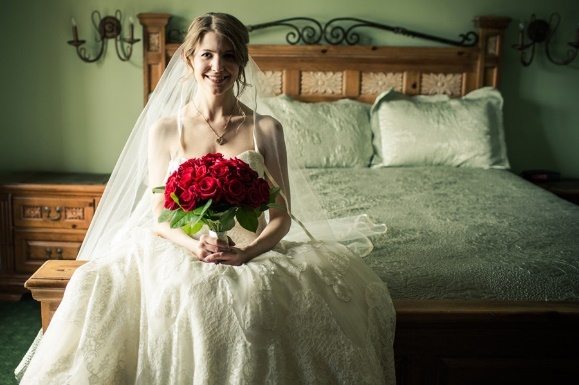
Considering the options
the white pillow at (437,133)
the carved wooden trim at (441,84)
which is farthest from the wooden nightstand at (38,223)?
the carved wooden trim at (441,84)

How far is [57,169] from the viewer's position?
4.21 meters

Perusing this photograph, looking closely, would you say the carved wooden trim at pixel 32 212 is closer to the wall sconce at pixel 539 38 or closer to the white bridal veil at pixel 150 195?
the white bridal veil at pixel 150 195

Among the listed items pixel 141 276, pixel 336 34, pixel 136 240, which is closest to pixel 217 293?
pixel 141 276

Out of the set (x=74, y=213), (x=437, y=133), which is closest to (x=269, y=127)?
(x=437, y=133)

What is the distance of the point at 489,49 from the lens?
4137 mm

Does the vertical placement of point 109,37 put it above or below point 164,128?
above

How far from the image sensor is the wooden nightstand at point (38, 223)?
3732mm

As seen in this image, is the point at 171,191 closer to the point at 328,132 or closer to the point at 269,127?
the point at 269,127

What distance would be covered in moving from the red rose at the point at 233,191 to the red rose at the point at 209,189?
2 cm

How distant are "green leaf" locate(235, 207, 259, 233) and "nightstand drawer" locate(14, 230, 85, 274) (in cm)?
230

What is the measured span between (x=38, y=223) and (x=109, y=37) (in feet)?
3.97

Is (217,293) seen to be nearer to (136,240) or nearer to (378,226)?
(136,240)

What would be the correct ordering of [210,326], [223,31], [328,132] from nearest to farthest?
1. [210,326]
2. [223,31]
3. [328,132]

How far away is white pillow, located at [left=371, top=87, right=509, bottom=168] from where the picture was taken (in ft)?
12.4
